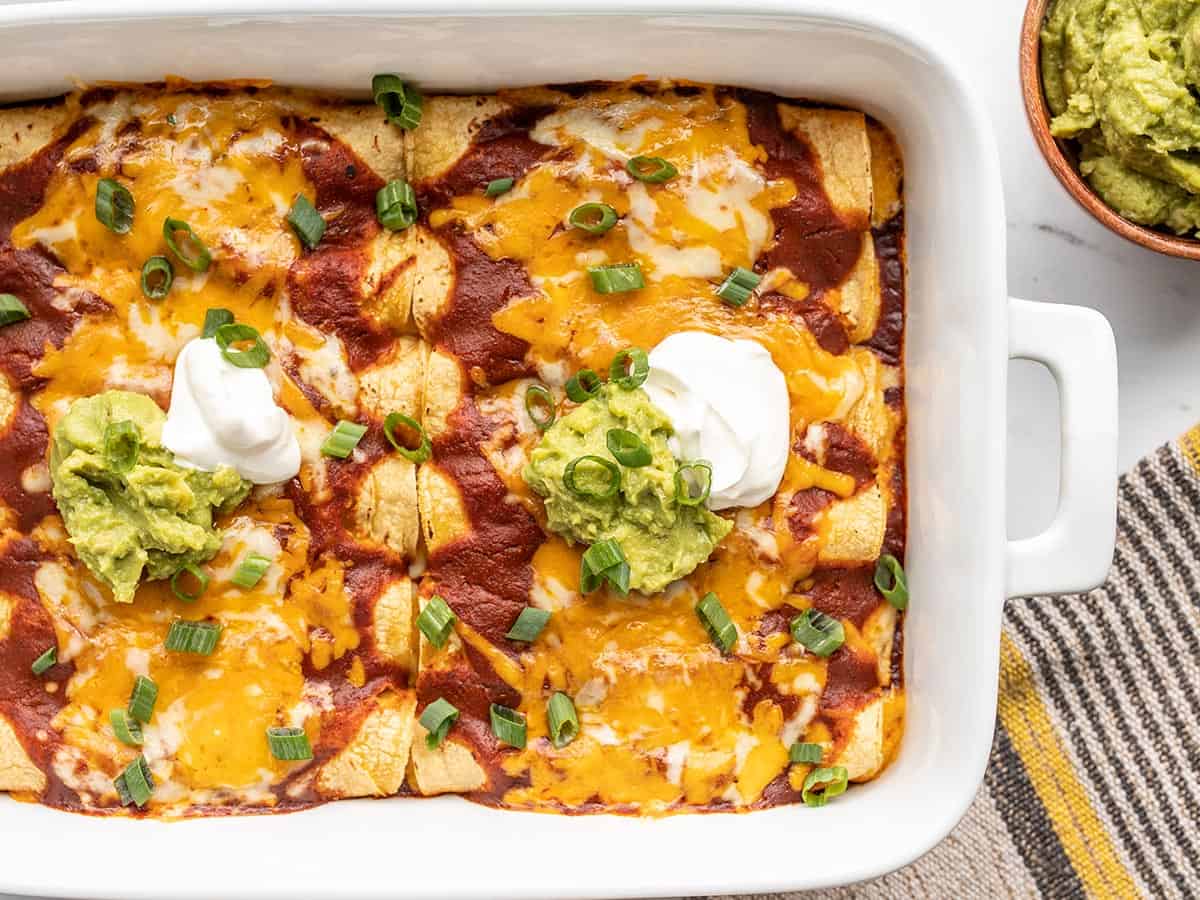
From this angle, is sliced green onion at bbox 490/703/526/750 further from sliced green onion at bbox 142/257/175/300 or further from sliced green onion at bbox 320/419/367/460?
sliced green onion at bbox 142/257/175/300

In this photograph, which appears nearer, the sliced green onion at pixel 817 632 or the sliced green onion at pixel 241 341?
the sliced green onion at pixel 241 341

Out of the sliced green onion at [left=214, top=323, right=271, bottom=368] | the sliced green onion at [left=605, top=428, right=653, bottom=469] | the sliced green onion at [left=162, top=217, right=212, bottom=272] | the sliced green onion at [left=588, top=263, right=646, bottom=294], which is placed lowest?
the sliced green onion at [left=605, top=428, right=653, bottom=469]

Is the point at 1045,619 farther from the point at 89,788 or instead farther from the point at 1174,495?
the point at 89,788

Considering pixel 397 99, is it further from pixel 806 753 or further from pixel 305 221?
pixel 806 753

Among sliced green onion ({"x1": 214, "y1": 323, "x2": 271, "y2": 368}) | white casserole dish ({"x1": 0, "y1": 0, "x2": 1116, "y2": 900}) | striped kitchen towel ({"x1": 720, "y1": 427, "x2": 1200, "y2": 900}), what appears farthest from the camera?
striped kitchen towel ({"x1": 720, "y1": 427, "x2": 1200, "y2": 900})

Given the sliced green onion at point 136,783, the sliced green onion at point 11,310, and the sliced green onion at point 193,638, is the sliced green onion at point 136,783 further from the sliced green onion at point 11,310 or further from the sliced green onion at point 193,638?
the sliced green onion at point 11,310

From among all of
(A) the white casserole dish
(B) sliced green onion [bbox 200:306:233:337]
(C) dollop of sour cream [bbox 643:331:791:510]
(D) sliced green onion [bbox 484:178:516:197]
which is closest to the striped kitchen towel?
(A) the white casserole dish

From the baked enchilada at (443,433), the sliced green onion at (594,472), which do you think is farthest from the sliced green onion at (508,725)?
the sliced green onion at (594,472)

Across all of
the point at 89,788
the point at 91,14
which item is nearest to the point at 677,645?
the point at 89,788
